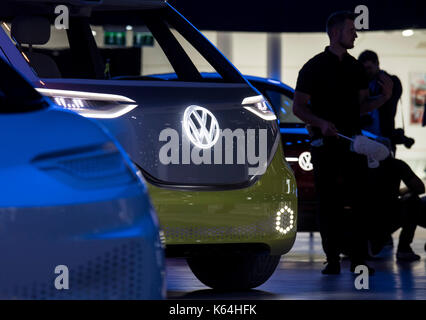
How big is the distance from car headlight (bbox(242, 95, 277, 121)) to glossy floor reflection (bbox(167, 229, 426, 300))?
1179 mm

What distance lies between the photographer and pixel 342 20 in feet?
32.4

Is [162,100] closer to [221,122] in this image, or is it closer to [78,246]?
[221,122]

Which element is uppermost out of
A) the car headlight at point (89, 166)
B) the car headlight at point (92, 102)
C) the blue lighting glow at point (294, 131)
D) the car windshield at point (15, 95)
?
the car windshield at point (15, 95)

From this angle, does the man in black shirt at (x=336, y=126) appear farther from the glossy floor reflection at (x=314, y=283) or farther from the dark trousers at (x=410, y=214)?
the dark trousers at (x=410, y=214)

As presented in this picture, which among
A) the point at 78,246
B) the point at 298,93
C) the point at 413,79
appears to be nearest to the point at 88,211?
the point at 78,246

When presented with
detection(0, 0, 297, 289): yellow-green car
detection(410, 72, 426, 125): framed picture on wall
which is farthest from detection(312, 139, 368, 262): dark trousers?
detection(410, 72, 426, 125): framed picture on wall

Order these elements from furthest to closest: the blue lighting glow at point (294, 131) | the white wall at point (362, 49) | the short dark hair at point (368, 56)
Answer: the white wall at point (362, 49) → the short dark hair at point (368, 56) → the blue lighting glow at point (294, 131)

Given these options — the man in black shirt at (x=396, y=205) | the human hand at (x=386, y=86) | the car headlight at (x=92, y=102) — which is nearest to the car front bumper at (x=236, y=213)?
the car headlight at (x=92, y=102)

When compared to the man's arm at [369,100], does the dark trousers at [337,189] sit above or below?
below

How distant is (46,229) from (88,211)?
160 mm

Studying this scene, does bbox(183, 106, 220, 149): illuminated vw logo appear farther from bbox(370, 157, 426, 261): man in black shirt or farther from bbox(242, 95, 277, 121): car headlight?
bbox(370, 157, 426, 261): man in black shirt

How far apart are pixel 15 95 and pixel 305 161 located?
25.3 ft

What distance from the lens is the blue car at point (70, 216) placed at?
385 cm

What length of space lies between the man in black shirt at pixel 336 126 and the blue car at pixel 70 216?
5.47 metres
